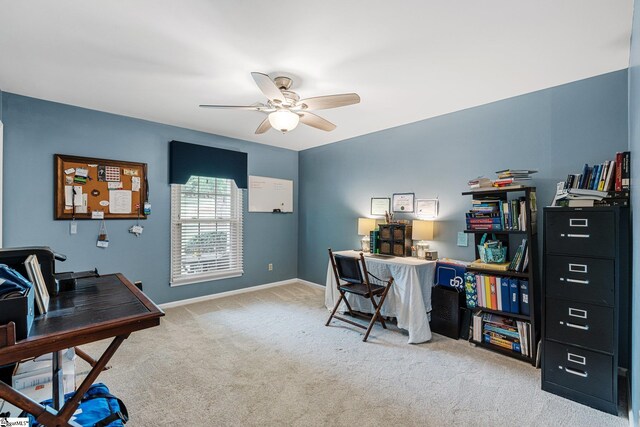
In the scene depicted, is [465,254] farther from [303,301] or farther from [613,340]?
[303,301]

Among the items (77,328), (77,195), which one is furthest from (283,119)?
(77,195)

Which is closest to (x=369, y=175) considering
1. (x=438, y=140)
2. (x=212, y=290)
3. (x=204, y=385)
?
(x=438, y=140)

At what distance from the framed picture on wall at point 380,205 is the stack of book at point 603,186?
78.9 inches

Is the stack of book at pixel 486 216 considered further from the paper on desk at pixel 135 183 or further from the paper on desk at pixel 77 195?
the paper on desk at pixel 77 195

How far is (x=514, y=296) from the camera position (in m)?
2.66

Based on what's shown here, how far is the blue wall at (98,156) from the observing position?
3062 mm

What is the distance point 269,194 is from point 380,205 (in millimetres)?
1912

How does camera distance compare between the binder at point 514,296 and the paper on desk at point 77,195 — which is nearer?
the binder at point 514,296

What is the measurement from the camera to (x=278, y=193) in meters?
5.21

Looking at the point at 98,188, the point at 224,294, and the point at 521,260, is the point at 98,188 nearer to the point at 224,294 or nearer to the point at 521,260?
the point at 224,294

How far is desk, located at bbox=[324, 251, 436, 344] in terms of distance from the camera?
9.79ft

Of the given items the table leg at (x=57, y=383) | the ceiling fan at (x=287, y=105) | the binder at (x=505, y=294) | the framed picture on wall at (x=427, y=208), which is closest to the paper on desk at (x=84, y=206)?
the ceiling fan at (x=287, y=105)

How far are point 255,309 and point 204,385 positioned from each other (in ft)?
5.61

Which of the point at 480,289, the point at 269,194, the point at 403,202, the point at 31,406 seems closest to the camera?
the point at 31,406
